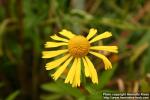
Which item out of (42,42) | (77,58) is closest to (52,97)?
(42,42)

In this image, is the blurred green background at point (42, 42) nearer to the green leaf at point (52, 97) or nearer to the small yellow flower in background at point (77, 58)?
the green leaf at point (52, 97)

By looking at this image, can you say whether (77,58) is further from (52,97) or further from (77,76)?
(52,97)

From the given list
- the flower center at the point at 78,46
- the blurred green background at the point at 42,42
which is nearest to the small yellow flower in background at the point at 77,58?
the flower center at the point at 78,46

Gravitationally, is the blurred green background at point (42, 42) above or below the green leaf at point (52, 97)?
above

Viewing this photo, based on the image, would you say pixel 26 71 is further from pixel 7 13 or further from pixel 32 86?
pixel 7 13

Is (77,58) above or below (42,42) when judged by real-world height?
below

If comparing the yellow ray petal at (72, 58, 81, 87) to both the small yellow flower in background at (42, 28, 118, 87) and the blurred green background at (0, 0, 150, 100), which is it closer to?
the small yellow flower in background at (42, 28, 118, 87)
